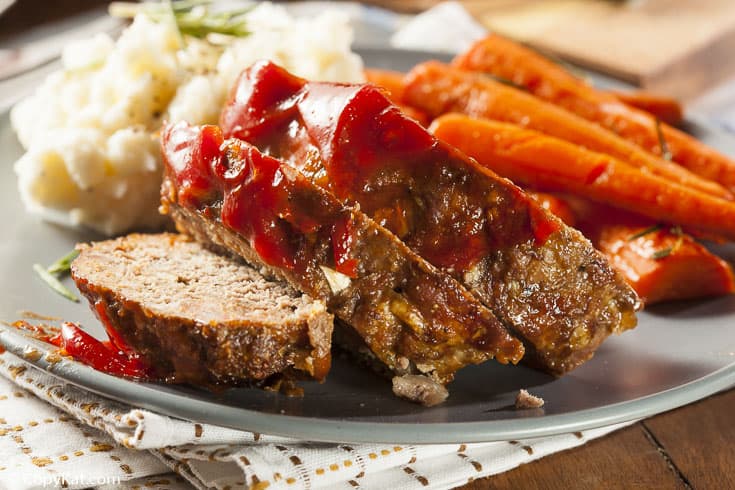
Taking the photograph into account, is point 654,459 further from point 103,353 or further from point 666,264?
point 103,353

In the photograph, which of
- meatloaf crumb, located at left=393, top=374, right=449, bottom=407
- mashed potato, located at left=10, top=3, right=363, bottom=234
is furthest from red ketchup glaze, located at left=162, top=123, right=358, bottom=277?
mashed potato, located at left=10, top=3, right=363, bottom=234

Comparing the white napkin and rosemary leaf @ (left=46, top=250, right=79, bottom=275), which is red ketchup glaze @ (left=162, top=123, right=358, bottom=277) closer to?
the white napkin

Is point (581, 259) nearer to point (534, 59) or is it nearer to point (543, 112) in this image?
point (543, 112)

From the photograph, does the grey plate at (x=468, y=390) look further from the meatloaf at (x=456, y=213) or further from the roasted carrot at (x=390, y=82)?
the roasted carrot at (x=390, y=82)

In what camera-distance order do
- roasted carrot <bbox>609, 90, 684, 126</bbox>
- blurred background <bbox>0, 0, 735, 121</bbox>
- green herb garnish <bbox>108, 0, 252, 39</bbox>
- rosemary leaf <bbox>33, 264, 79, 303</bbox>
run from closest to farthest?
rosemary leaf <bbox>33, 264, 79, 303</bbox> → green herb garnish <bbox>108, 0, 252, 39</bbox> → roasted carrot <bbox>609, 90, 684, 126</bbox> → blurred background <bbox>0, 0, 735, 121</bbox>

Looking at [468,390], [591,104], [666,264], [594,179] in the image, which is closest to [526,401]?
[468,390]

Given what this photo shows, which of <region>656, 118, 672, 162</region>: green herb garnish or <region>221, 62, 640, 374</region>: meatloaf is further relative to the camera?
<region>656, 118, 672, 162</region>: green herb garnish
